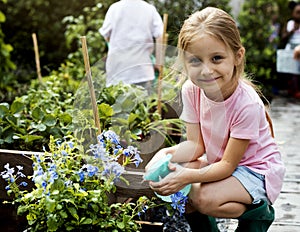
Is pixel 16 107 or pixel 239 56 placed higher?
pixel 239 56

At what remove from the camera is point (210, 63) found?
221 centimetres

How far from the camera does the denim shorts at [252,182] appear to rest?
2260 millimetres

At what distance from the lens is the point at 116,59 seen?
12.8 ft

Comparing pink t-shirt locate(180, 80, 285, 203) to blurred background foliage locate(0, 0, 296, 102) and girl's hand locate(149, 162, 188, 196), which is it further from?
blurred background foliage locate(0, 0, 296, 102)

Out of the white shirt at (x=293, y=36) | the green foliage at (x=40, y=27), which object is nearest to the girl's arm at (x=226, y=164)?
the white shirt at (x=293, y=36)

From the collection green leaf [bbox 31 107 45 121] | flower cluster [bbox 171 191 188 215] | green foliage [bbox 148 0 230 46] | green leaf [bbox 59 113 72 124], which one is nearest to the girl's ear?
flower cluster [bbox 171 191 188 215]

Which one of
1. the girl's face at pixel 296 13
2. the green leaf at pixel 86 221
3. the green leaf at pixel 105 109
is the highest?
the green leaf at pixel 105 109

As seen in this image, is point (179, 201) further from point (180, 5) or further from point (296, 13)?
point (296, 13)

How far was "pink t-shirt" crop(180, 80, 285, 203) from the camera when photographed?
225cm

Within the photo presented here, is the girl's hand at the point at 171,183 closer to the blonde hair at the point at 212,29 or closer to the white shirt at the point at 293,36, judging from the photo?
the blonde hair at the point at 212,29

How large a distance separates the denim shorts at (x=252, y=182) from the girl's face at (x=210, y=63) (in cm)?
31

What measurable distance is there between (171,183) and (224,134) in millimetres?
301

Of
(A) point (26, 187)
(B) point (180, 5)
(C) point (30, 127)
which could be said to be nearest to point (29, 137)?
(C) point (30, 127)

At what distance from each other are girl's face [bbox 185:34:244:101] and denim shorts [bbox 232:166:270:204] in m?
0.31
